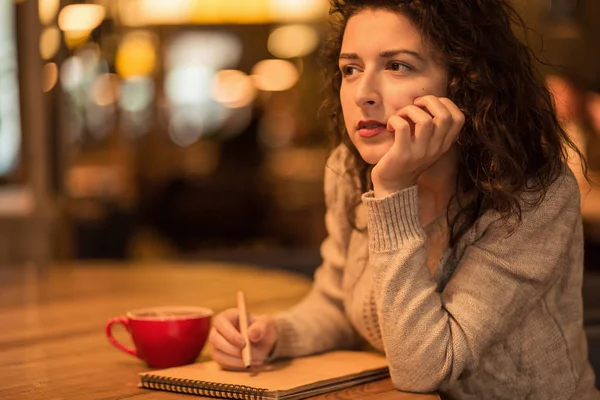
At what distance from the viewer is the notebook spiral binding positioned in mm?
1279

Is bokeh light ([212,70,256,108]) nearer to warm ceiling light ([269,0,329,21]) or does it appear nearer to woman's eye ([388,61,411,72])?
warm ceiling light ([269,0,329,21])

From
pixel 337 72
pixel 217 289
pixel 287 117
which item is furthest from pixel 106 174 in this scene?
pixel 337 72

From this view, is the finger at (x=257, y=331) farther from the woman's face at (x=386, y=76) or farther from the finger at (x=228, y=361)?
the woman's face at (x=386, y=76)

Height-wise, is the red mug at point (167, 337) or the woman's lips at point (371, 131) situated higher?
the woman's lips at point (371, 131)

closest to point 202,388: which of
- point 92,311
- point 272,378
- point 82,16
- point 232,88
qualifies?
point 272,378

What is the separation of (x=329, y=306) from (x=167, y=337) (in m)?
0.34

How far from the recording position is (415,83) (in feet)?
4.69

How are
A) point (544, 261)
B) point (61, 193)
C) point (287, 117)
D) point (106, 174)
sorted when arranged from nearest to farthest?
point (544, 261) → point (61, 193) → point (106, 174) → point (287, 117)

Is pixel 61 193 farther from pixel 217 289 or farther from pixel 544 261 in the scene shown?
pixel 544 261

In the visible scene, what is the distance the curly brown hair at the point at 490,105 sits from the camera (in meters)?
1.43

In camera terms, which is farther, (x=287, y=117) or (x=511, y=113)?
(x=287, y=117)

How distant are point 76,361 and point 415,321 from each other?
1.74 feet

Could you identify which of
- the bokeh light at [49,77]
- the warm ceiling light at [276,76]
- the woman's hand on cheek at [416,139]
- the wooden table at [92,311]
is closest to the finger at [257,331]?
the wooden table at [92,311]

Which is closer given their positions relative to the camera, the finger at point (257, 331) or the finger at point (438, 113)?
the finger at point (438, 113)
